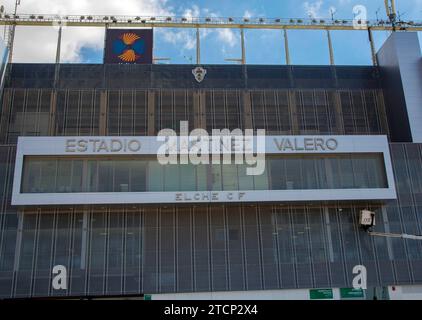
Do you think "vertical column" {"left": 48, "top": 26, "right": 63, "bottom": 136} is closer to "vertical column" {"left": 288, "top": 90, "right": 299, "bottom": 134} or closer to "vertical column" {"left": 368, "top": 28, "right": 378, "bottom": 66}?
"vertical column" {"left": 288, "top": 90, "right": 299, "bottom": 134}

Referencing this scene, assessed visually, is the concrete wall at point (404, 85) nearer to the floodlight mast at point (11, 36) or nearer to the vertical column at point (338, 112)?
the vertical column at point (338, 112)

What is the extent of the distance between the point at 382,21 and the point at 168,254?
1495 inches

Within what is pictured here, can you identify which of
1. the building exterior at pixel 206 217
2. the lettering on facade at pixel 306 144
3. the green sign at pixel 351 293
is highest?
the lettering on facade at pixel 306 144

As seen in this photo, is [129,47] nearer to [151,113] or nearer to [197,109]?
[151,113]

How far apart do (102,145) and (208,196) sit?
10.7 meters

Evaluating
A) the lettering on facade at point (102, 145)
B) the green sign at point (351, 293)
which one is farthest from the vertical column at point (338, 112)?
the lettering on facade at point (102, 145)

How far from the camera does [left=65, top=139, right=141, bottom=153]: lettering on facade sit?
3731cm

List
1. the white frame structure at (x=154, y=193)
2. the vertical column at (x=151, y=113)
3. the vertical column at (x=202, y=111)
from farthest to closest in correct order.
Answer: the vertical column at (x=202, y=111)
the vertical column at (x=151, y=113)
the white frame structure at (x=154, y=193)

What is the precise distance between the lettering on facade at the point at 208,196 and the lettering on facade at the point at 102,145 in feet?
19.4

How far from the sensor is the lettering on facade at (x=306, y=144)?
127ft

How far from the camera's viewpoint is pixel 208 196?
36812 millimetres

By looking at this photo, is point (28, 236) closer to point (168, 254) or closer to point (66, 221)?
point (66, 221)

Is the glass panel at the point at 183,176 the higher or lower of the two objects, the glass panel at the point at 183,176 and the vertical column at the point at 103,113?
the lower
